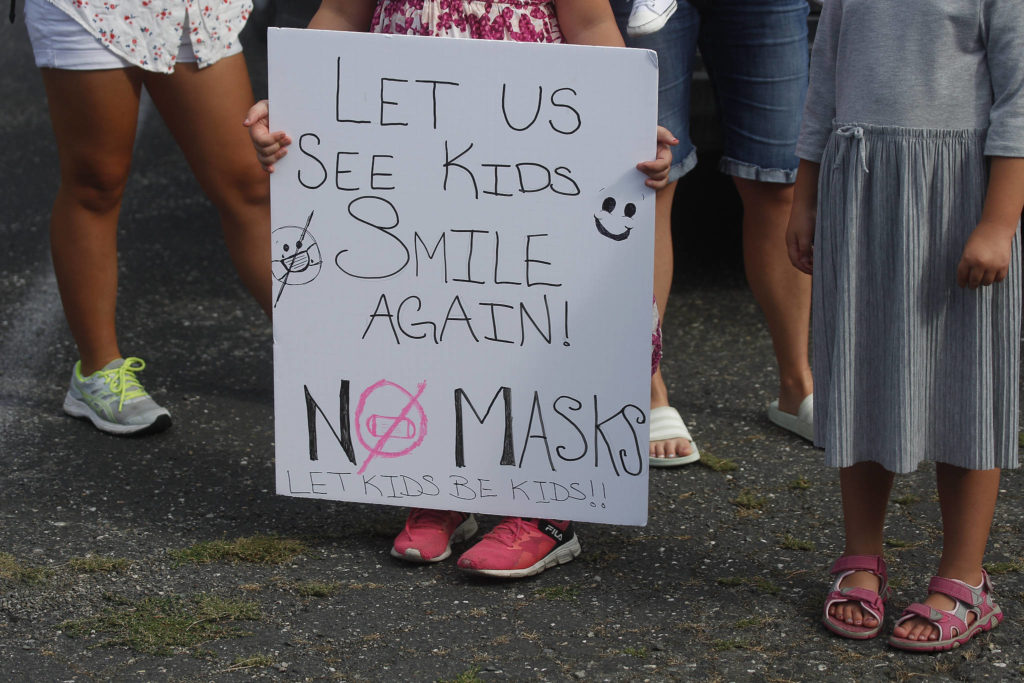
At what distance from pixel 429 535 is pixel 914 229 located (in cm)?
118

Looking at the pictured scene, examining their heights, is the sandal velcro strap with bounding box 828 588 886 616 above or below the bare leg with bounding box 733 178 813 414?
below

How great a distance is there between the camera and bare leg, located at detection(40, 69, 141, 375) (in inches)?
124

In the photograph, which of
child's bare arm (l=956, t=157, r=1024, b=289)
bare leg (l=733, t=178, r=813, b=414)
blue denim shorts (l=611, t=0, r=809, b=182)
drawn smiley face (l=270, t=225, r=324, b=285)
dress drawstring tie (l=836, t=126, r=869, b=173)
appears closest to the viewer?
child's bare arm (l=956, t=157, r=1024, b=289)

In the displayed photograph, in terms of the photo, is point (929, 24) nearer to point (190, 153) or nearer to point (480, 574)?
point (480, 574)

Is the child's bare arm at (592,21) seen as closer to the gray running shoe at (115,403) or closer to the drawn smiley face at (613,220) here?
the drawn smiley face at (613,220)

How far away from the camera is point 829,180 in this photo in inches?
92.0

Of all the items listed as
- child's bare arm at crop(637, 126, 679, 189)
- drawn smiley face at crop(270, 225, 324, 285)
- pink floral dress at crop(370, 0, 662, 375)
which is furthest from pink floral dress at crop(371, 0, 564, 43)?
drawn smiley face at crop(270, 225, 324, 285)

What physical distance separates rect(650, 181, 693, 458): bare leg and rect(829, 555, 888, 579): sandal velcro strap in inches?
30.8

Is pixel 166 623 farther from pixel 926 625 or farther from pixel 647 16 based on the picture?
pixel 647 16

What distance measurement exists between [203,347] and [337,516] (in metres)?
1.31

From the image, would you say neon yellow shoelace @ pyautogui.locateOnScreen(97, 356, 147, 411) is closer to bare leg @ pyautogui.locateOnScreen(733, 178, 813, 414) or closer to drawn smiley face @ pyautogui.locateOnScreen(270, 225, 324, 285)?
drawn smiley face @ pyautogui.locateOnScreen(270, 225, 324, 285)

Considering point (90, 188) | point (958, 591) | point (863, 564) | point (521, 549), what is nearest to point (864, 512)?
point (863, 564)

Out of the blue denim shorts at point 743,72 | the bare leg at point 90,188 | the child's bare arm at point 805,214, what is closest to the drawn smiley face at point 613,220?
the child's bare arm at point 805,214

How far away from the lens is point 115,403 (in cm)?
342
